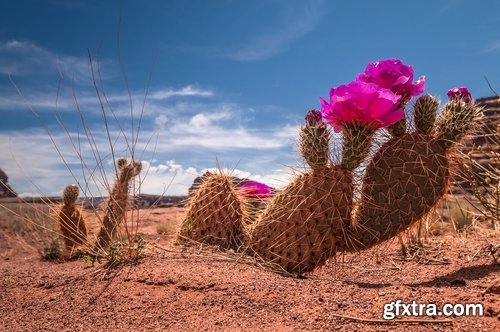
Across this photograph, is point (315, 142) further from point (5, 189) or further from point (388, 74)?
point (5, 189)

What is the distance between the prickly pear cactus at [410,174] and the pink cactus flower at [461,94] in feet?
0.14

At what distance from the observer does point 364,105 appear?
270cm

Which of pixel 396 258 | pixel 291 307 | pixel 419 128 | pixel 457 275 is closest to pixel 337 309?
pixel 291 307

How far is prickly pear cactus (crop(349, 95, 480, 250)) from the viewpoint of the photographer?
2.91 meters

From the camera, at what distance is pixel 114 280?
2.78 meters

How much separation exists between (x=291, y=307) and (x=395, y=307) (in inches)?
16.5

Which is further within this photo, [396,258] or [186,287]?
[396,258]

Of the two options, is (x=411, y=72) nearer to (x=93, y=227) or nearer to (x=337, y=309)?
(x=337, y=309)

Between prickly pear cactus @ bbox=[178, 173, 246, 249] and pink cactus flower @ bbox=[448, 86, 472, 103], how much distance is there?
1.59 meters

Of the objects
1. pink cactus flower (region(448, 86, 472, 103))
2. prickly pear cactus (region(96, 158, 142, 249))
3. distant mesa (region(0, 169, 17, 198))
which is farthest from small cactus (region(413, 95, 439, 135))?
distant mesa (region(0, 169, 17, 198))

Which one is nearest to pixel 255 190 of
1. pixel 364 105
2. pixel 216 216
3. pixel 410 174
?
pixel 216 216

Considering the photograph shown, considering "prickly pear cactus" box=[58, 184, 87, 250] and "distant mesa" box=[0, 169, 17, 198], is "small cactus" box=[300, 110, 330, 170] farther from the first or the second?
"prickly pear cactus" box=[58, 184, 87, 250]

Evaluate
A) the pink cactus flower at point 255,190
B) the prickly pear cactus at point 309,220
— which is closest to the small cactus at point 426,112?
the prickly pear cactus at point 309,220

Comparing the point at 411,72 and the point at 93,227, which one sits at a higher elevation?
the point at 411,72
